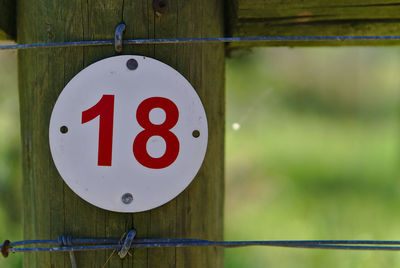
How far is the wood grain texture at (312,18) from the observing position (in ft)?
4.85

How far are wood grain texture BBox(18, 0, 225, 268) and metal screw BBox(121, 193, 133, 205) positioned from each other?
0.05 meters

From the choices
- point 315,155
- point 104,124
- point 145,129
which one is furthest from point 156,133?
point 315,155

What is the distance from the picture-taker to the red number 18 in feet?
4.19

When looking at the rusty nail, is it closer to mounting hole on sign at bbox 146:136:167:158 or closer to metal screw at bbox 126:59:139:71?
mounting hole on sign at bbox 146:136:167:158

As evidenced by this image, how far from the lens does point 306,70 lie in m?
6.97

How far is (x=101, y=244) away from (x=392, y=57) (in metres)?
6.69

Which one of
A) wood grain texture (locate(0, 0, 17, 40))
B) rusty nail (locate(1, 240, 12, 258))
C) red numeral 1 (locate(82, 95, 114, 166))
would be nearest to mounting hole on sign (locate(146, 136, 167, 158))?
red numeral 1 (locate(82, 95, 114, 166))

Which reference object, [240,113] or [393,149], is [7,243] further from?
[393,149]

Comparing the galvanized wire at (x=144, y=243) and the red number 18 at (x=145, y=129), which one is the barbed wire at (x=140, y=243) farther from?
the red number 18 at (x=145, y=129)

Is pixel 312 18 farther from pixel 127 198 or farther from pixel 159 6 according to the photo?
pixel 127 198

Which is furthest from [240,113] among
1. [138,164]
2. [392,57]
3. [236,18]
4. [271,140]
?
[392,57]

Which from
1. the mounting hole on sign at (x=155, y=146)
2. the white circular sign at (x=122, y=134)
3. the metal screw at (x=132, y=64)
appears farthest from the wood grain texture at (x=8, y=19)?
the mounting hole on sign at (x=155, y=146)

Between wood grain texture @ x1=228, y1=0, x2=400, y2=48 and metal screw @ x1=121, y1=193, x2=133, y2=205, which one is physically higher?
wood grain texture @ x1=228, y1=0, x2=400, y2=48

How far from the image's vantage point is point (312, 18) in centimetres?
Answer: 158
